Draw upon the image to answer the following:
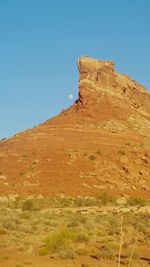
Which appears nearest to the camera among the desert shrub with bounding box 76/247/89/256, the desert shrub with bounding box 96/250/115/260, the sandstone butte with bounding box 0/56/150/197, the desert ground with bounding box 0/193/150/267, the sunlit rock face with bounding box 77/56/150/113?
the desert ground with bounding box 0/193/150/267

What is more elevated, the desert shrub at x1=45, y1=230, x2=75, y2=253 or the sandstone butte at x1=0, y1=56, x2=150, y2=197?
the sandstone butte at x1=0, y1=56, x2=150, y2=197

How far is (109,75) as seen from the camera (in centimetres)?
6469

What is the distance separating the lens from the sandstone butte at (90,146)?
49781mm

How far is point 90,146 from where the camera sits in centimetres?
5491

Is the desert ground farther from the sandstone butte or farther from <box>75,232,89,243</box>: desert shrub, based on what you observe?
the sandstone butte

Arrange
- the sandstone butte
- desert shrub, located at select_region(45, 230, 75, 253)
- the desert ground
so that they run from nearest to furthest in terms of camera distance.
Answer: the desert ground, desert shrub, located at select_region(45, 230, 75, 253), the sandstone butte

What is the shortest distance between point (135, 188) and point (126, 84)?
20548 mm

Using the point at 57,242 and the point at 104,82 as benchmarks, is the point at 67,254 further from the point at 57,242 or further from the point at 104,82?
the point at 104,82

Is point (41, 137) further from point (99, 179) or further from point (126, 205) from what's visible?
point (126, 205)

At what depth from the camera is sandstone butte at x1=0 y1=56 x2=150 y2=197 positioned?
163ft

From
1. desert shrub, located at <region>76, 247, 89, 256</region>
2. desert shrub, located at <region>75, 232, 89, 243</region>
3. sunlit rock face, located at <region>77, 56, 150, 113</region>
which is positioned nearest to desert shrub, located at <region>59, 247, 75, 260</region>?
desert shrub, located at <region>76, 247, 89, 256</region>

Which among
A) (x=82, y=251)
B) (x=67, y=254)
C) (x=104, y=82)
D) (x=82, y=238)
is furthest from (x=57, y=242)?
(x=104, y=82)

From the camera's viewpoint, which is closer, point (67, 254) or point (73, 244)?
point (67, 254)

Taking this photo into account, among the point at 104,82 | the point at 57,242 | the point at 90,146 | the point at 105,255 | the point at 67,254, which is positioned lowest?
the point at 105,255
